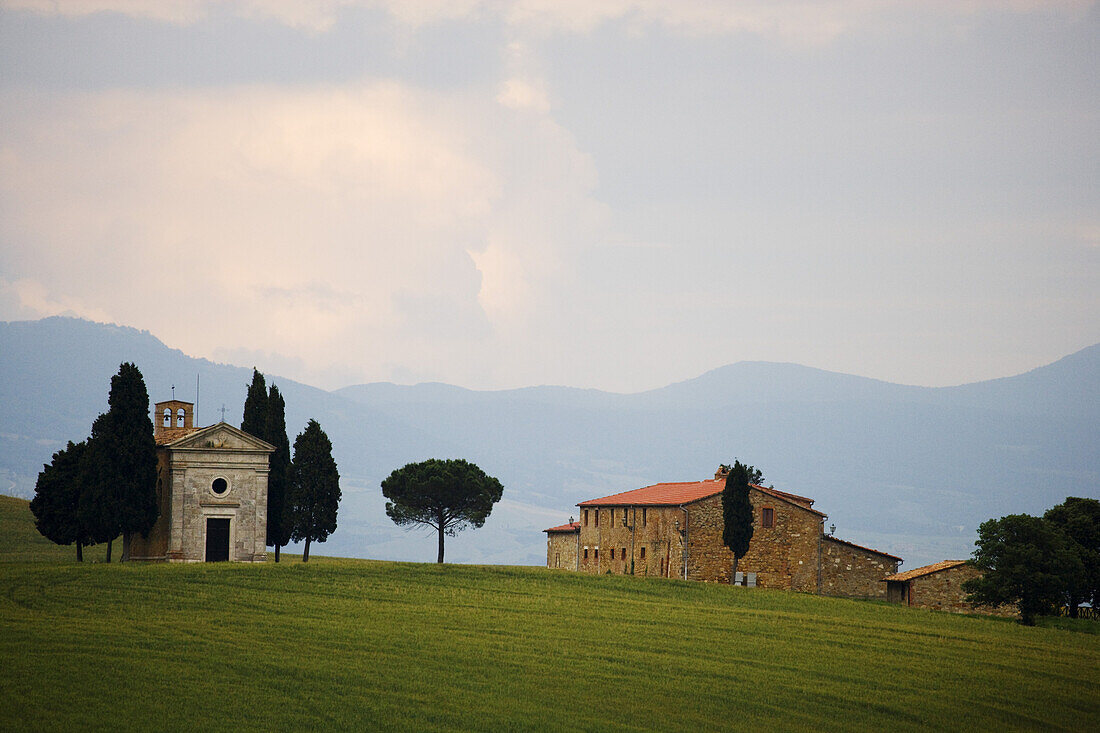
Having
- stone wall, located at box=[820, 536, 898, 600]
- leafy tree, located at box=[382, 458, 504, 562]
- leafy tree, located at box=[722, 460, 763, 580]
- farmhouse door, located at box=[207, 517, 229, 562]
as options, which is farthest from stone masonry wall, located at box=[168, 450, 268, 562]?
stone wall, located at box=[820, 536, 898, 600]

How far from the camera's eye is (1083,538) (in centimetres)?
7075

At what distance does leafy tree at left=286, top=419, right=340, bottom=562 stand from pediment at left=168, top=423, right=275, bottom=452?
361 centimetres

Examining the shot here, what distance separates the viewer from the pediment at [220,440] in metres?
66.3

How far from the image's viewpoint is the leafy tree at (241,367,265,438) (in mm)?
71688

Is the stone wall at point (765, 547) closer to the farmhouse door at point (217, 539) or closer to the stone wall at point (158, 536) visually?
the farmhouse door at point (217, 539)

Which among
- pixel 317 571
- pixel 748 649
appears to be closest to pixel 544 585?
pixel 317 571

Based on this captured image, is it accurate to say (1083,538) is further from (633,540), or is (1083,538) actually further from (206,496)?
(206,496)

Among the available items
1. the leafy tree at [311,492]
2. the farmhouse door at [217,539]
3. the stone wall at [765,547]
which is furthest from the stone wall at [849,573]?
the farmhouse door at [217,539]

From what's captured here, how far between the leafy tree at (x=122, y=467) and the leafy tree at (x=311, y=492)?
8.89 meters

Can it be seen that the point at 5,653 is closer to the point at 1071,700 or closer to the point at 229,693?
the point at 229,693

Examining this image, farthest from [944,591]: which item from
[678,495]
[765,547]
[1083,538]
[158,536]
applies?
[158,536]

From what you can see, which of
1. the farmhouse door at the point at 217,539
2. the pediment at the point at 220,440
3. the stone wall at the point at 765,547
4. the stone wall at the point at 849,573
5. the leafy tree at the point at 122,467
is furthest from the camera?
the stone wall at the point at 849,573

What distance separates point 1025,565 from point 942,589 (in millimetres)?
9489

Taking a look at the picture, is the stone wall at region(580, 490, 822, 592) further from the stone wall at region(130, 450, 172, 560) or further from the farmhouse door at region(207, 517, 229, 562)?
the stone wall at region(130, 450, 172, 560)
